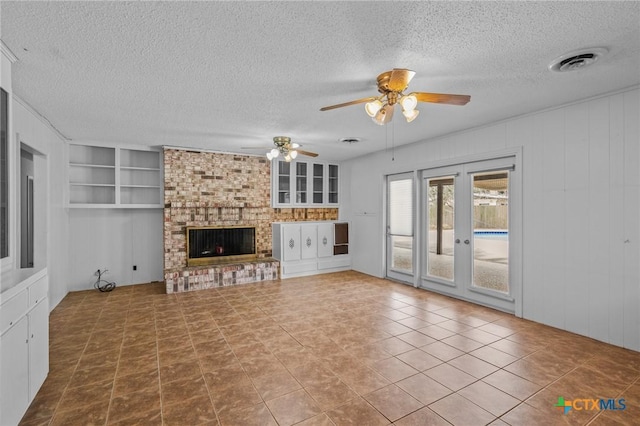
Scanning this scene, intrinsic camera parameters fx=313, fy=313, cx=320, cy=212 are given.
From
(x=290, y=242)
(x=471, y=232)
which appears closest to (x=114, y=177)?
(x=290, y=242)

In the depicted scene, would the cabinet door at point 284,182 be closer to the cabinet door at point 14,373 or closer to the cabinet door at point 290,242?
the cabinet door at point 290,242

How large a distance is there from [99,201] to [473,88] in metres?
6.02

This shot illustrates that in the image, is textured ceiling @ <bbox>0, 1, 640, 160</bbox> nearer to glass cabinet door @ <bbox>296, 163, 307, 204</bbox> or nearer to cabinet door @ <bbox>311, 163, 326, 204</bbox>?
glass cabinet door @ <bbox>296, 163, 307, 204</bbox>

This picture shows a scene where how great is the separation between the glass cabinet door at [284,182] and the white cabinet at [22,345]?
4515 mm

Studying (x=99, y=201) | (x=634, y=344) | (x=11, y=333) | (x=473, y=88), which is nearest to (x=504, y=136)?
(x=473, y=88)

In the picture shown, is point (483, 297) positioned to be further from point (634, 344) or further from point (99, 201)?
point (99, 201)

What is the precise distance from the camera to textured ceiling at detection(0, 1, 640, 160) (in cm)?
184

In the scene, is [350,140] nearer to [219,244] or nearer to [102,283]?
[219,244]

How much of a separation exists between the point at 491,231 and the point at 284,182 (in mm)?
4078

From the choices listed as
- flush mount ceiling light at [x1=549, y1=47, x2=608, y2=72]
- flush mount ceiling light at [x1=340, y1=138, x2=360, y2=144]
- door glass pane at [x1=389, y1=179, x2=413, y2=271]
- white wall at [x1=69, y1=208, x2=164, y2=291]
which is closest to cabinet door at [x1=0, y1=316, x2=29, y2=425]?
white wall at [x1=69, y1=208, x2=164, y2=291]

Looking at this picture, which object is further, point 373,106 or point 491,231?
point 491,231

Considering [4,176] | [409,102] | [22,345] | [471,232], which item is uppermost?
[409,102]

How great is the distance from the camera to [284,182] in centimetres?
678

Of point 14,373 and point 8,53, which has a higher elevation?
point 8,53
